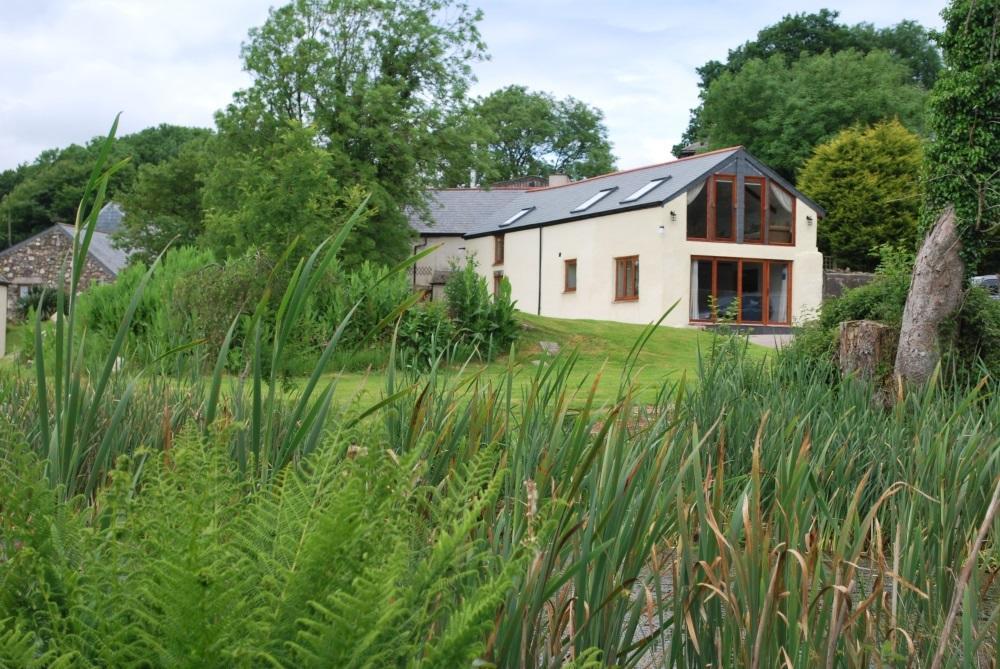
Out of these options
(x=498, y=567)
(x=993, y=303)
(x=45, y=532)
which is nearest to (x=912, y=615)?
(x=498, y=567)

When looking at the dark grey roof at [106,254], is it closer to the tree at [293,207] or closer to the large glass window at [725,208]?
the tree at [293,207]

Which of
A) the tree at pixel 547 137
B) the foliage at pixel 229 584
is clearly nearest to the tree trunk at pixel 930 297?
the foliage at pixel 229 584

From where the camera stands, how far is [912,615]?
2.55m

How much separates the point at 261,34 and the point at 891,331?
22.1m

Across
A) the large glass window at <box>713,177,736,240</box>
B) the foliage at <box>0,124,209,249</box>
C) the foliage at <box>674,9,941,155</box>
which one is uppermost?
the foliage at <box>674,9,941,155</box>

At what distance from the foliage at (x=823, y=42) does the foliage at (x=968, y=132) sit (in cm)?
4416

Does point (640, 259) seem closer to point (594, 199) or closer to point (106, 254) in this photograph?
point (594, 199)

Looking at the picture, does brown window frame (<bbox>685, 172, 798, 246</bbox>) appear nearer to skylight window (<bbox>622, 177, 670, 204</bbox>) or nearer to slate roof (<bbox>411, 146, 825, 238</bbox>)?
slate roof (<bbox>411, 146, 825, 238</bbox>)

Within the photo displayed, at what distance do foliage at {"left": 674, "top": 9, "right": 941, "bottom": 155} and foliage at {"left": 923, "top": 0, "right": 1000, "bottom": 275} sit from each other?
44.2m

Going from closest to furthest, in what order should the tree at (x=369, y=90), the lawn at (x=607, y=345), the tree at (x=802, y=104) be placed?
the lawn at (x=607, y=345) < the tree at (x=369, y=90) < the tree at (x=802, y=104)

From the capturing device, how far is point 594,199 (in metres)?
30.7

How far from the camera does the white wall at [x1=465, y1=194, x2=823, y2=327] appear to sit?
27.5m

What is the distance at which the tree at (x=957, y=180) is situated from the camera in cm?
804

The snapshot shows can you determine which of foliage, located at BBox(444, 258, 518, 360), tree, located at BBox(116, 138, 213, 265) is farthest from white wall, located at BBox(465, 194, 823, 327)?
foliage, located at BBox(444, 258, 518, 360)
